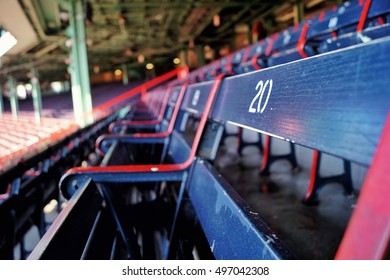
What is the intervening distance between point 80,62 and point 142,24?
5535mm

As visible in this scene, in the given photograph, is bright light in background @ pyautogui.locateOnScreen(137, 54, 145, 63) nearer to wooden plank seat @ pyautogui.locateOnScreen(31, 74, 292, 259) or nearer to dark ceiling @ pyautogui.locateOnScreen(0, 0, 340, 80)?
dark ceiling @ pyautogui.locateOnScreen(0, 0, 340, 80)

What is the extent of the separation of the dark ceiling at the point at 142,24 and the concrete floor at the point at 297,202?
3465mm

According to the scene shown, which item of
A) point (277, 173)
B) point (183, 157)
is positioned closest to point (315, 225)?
point (183, 157)

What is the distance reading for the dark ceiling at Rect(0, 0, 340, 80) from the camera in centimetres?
640

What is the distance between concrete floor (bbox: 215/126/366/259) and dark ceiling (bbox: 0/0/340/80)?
347 cm

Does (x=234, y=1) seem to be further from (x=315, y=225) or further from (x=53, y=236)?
(x=53, y=236)

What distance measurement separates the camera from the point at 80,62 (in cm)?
A: 571

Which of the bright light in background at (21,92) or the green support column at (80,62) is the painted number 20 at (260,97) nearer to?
the green support column at (80,62)

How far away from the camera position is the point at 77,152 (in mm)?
2242

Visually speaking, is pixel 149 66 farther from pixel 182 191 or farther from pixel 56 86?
pixel 182 191

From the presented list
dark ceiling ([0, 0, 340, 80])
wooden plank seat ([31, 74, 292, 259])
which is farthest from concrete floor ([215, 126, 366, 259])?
dark ceiling ([0, 0, 340, 80])

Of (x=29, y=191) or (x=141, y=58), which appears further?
(x=141, y=58)

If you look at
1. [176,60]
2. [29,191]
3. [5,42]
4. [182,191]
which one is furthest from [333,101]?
[176,60]

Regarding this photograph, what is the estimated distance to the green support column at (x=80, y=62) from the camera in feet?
18.6
